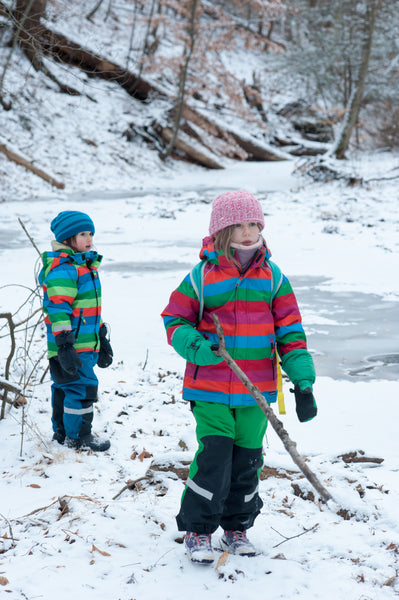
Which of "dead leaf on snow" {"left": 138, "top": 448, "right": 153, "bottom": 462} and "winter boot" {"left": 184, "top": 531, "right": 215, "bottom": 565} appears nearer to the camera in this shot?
"winter boot" {"left": 184, "top": 531, "right": 215, "bottom": 565}

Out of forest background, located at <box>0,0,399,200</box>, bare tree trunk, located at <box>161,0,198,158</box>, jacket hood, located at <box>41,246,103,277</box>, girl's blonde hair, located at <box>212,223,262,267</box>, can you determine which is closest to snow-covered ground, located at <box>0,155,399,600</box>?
jacket hood, located at <box>41,246,103,277</box>

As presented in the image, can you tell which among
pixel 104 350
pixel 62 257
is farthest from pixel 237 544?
pixel 62 257

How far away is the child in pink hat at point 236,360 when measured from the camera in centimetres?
238

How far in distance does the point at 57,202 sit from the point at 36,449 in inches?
485

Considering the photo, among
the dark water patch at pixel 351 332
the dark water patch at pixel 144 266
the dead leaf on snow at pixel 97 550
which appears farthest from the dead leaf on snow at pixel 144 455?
the dark water patch at pixel 144 266

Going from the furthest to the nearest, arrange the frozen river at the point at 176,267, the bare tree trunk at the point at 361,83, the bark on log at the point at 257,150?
1. the bark on log at the point at 257,150
2. the bare tree trunk at the point at 361,83
3. the frozen river at the point at 176,267

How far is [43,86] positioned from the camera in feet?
70.9

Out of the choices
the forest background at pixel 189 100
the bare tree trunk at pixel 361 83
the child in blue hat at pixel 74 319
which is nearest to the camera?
the child in blue hat at pixel 74 319

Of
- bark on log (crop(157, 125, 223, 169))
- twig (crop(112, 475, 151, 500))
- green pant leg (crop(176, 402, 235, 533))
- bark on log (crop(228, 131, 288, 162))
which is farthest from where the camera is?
bark on log (crop(228, 131, 288, 162))

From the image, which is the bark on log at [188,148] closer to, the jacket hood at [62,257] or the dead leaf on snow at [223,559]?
the jacket hood at [62,257]

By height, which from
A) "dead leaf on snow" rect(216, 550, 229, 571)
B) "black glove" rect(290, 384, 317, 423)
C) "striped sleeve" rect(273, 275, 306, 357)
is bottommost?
"dead leaf on snow" rect(216, 550, 229, 571)

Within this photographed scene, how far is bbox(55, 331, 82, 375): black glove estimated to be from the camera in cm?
323

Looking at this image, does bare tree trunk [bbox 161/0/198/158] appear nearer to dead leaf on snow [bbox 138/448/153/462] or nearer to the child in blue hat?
the child in blue hat

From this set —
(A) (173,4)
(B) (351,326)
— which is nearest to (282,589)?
(B) (351,326)
